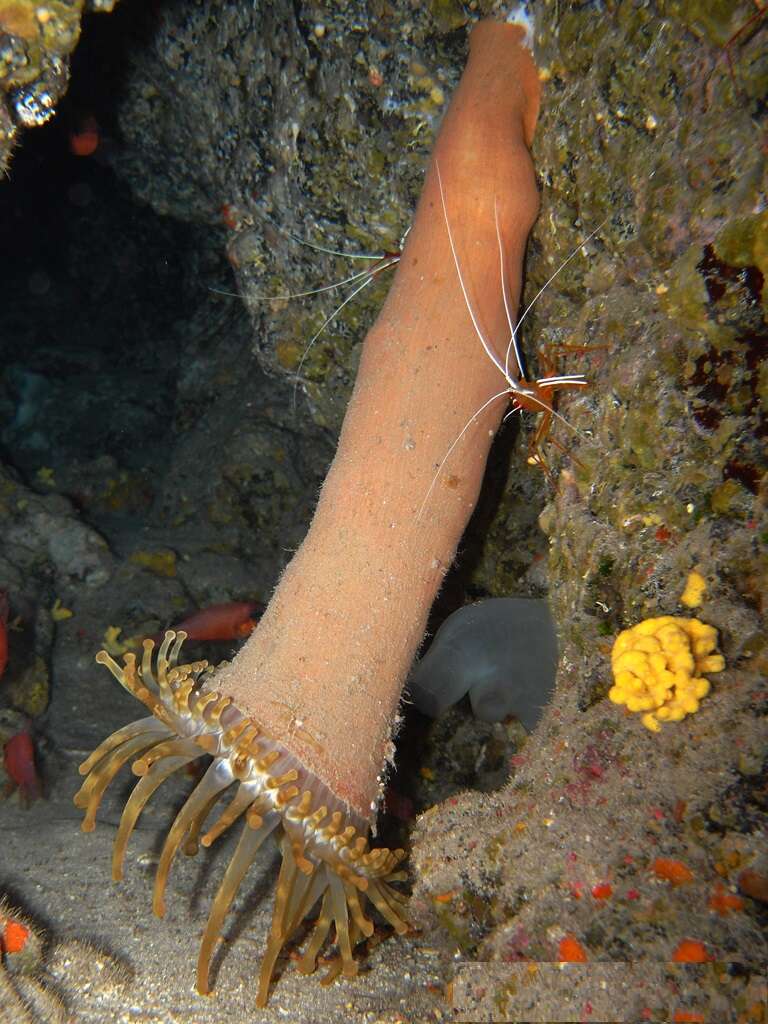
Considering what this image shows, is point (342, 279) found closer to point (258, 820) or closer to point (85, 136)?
point (85, 136)

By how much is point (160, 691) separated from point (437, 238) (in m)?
2.48

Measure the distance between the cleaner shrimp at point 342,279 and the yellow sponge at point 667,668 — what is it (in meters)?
2.66

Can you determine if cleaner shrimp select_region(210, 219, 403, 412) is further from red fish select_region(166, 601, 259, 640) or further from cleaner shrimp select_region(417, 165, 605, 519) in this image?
red fish select_region(166, 601, 259, 640)

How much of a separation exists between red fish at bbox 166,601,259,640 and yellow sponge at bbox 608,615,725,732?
4630 mm

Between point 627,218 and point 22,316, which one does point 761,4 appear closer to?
point 627,218

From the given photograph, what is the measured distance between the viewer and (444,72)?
3672 mm

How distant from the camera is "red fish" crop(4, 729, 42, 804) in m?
4.99

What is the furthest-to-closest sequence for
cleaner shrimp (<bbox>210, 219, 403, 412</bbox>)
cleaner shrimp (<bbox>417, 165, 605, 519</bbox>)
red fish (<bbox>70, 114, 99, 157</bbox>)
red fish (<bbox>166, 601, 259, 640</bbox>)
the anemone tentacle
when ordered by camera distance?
red fish (<bbox>166, 601, 259, 640</bbox>), red fish (<bbox>70, 114, 99, 157</bbox>), cleaner shrimp (<bbox>210, 219, 403, 412</bbox>), cleaner shrimp (<bbox>417, 165, 605, 519</bbox>), the anemone tentacle

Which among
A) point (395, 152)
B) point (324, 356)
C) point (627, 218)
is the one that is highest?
point (395, 152)

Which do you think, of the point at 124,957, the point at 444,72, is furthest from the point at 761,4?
the point at 124,957

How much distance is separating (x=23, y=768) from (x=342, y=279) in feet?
15.0

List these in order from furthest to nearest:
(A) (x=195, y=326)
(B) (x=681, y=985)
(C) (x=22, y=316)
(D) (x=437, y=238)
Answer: (C) (x=22, y=316), (A) (x=195, y=326), (D) (x=437, y=238), (B) (x=681, y=985)

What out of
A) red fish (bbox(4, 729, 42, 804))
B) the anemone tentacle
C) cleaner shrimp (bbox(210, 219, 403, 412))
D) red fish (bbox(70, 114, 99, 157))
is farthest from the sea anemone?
red fish (bbox(70, 114, 99, 157))

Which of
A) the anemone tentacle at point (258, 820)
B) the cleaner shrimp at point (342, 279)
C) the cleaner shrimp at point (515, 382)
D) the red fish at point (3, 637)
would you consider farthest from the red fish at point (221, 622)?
the cleaner shrimp at point (515, 382)
